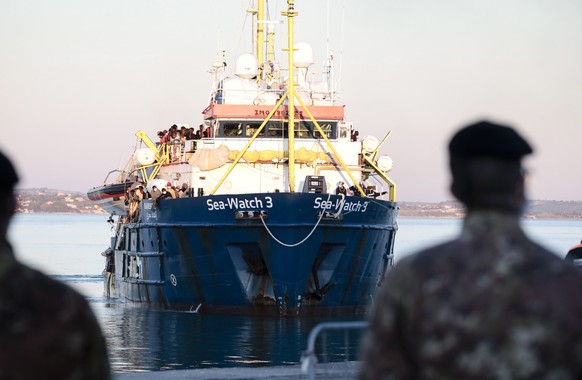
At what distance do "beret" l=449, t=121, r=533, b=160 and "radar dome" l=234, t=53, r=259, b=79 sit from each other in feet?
86.9

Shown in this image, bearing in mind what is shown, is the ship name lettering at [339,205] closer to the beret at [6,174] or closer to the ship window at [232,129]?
the ship window at [232,129]

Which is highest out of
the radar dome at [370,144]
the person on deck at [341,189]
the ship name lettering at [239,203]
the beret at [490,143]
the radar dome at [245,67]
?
the radar dome at [245,67]

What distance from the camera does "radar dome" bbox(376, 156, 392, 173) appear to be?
2920 centimetres

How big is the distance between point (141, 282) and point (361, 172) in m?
5.31

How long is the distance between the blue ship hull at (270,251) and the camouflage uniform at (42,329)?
768 inches

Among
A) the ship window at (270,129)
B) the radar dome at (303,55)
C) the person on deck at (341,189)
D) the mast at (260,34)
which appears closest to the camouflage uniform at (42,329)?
the person on deck at (341,189)

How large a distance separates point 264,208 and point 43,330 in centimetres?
1982

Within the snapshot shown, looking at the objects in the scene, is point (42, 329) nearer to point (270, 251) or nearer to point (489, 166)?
point (489, 166)

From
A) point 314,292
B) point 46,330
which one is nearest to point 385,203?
point 314,292

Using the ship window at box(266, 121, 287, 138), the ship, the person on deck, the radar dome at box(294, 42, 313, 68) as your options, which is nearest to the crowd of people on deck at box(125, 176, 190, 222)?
the ship

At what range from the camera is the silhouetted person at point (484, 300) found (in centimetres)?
379

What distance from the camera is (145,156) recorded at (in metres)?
30.6

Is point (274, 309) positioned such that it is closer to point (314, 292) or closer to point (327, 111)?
point (314, 292)

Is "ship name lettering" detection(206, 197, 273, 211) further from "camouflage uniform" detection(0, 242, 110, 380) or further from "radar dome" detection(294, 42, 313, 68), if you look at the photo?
"camouflage uniform" detection(0, 242, 110, 380)
